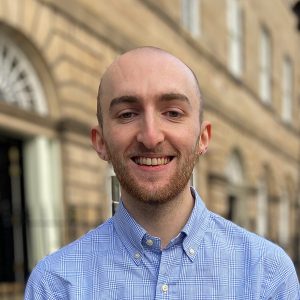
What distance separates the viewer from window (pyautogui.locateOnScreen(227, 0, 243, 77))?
15625 mm

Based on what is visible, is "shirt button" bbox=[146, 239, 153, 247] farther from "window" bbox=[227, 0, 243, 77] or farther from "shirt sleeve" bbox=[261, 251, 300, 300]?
"window" bbox=[227, 0, 243, 77]

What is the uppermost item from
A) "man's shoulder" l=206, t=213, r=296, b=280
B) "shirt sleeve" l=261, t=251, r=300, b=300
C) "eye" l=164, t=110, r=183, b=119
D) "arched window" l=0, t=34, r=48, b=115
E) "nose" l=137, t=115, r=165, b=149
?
"arched window" l=0, t=34, r=48, b=115

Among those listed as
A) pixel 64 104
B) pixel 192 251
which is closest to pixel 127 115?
pixel 192 251

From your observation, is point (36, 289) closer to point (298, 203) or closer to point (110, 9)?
point (110, 9)

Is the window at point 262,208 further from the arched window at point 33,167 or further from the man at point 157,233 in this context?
the man at point 157,233

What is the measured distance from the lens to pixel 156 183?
136 cm

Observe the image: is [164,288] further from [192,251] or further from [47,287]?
[47,287]

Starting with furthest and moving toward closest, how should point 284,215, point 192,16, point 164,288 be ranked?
point 284,215, point 192,16, point 164,288

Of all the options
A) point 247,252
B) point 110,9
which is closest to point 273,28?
point 110,9

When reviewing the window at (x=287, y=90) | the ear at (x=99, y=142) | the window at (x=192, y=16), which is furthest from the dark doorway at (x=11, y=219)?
the window at (x=287, y=90)

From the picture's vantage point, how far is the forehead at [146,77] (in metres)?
1.35

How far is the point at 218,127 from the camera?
13828 millimetres

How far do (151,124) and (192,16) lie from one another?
40.4 ft

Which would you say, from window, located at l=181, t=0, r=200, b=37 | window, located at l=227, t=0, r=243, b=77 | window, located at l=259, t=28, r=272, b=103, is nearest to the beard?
window, located at l=181, t=0, r=200, b=37
